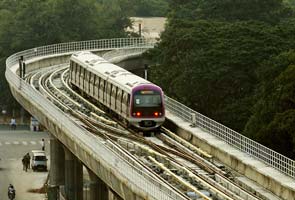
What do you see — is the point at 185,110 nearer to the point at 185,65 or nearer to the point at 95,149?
the point at 95,149

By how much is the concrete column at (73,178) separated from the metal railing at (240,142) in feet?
44.8

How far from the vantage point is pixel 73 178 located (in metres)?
72.7

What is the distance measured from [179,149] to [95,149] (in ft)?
14.9

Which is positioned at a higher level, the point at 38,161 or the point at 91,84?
the point at 91,84

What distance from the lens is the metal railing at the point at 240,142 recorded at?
44.3m

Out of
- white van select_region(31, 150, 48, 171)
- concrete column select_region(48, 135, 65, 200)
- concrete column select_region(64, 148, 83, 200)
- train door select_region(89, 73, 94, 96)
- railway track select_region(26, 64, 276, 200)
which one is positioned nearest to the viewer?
railway track select_region(26, 64, 276, 200)

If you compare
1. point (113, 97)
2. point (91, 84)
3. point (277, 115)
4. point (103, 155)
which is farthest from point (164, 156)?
point (91, 84)

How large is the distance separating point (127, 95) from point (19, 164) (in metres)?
33.7

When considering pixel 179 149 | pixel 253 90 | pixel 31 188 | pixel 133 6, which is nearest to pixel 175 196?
pixel 179 149

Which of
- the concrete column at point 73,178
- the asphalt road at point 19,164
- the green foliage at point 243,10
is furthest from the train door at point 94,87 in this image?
the green foliage at point 243,10

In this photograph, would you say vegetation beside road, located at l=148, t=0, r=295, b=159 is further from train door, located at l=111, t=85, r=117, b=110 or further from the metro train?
train door, located at l=111, t=85, r=117, b=110

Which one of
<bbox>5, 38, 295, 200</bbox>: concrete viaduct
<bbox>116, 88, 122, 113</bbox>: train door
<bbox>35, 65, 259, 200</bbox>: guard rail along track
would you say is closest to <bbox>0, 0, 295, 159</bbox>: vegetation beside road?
<bbox>5, 38, 295, 200</bbox>: concrete viaduct

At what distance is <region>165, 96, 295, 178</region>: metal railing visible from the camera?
4432 cm

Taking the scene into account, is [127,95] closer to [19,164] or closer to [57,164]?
[57,164]
